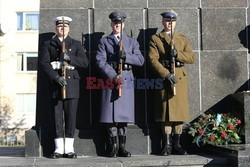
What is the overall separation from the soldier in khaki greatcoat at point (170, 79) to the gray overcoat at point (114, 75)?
12.1 inches

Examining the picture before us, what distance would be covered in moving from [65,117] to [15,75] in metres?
19.2

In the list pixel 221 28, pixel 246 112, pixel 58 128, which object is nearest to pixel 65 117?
pixel 58 128

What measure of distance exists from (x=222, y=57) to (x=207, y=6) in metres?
0.90

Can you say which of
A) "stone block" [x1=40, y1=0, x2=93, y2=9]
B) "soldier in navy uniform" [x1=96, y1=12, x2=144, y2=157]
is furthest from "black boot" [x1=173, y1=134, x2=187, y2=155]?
"stone block" [x1=40, y1=0, x2=93, y2=9]

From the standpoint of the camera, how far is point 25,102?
2561 cm

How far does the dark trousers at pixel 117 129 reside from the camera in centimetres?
690

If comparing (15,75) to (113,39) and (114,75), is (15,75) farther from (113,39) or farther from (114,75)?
(114,75)

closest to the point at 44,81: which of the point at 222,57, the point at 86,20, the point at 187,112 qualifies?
the point at 86,20

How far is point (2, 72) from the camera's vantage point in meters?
25.3

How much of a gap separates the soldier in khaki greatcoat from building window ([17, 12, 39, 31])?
66.6 feet

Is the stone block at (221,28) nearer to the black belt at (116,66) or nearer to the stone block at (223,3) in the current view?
the stone block at (223,3)

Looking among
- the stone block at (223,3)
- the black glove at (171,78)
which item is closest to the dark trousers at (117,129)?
the black glove at (171,78)

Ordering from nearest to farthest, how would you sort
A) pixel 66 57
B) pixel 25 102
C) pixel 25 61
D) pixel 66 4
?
pixel 66 57
pixel 66 4
pixel 25 102
pixel 25 61

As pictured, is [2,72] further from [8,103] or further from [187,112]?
[187,112]
